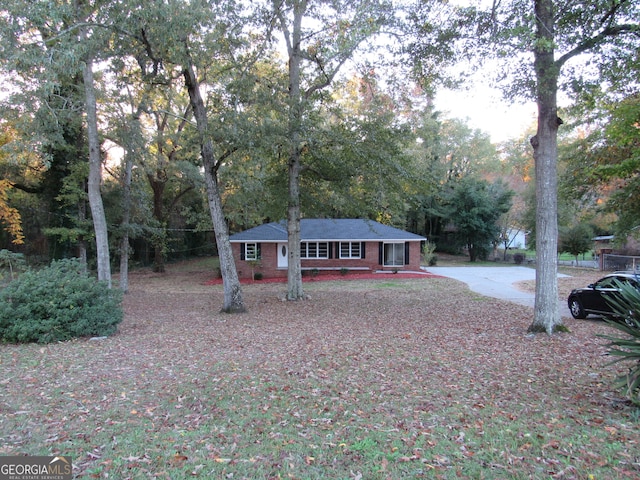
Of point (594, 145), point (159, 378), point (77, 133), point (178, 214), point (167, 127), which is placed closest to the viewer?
point (159, 378)

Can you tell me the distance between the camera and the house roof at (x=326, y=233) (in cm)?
2609

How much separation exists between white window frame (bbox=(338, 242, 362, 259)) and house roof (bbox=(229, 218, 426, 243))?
70cm

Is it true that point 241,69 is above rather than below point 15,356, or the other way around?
above

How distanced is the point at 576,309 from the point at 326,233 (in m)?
17.5

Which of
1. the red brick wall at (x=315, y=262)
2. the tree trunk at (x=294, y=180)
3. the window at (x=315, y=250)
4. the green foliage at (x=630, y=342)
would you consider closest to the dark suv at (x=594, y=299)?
the green foliage at (x=630, y=342)

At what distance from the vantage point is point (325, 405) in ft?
15.6

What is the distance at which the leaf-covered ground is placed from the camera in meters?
3.42

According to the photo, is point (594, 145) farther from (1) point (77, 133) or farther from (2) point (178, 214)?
(2) point (178, 214)

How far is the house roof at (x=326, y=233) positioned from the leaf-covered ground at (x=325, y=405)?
16.7 meters

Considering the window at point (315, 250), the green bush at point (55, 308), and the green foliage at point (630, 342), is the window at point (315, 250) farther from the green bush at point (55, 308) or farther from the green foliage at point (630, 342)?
the green foliage at point (630, 342)

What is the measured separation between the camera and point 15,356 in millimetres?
7141

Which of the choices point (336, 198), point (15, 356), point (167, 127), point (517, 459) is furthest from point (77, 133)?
point (517, 459)

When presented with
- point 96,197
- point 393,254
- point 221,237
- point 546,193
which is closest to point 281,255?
point 393,254

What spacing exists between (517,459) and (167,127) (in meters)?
26.8
